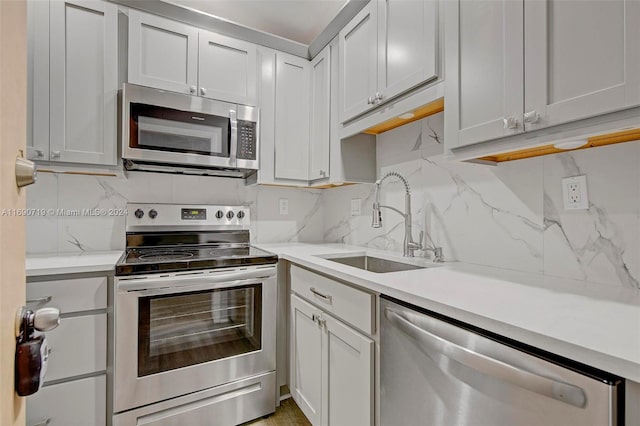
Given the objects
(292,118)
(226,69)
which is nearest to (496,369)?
(292,118)

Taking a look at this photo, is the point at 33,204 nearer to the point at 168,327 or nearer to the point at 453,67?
the point at 168,327

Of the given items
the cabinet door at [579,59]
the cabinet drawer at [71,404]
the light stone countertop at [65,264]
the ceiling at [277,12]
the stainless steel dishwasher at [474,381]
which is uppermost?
the ceiling at [277,12]

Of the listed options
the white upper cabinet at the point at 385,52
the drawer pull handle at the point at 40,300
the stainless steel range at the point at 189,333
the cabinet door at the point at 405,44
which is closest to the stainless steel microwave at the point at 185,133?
the stainless steel range at the point at 189,333

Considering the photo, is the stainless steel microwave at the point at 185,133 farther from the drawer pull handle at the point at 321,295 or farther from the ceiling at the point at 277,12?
the drawer pull handle at the point at 321,295

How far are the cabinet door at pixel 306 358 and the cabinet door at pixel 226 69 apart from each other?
54.8 inches

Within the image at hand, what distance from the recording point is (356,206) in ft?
7.55

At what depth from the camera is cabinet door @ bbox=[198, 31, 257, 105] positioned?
1.99m

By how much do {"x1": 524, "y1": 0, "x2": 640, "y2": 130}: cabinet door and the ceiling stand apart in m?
1.58

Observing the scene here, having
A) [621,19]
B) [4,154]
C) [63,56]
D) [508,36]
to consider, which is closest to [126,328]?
[4,154]

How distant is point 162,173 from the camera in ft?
6.99

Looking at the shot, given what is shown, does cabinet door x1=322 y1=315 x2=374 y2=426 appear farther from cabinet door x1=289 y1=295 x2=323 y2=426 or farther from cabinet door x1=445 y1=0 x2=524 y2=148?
cabinet door x1=445 y1=0 x2=524 y2=148

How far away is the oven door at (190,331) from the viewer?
1.49 m

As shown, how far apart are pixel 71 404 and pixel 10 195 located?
150 centimetres

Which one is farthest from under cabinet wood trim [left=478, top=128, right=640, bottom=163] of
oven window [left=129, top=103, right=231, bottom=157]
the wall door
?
oven window [left=129, top=103, right=231, bottom=157]
